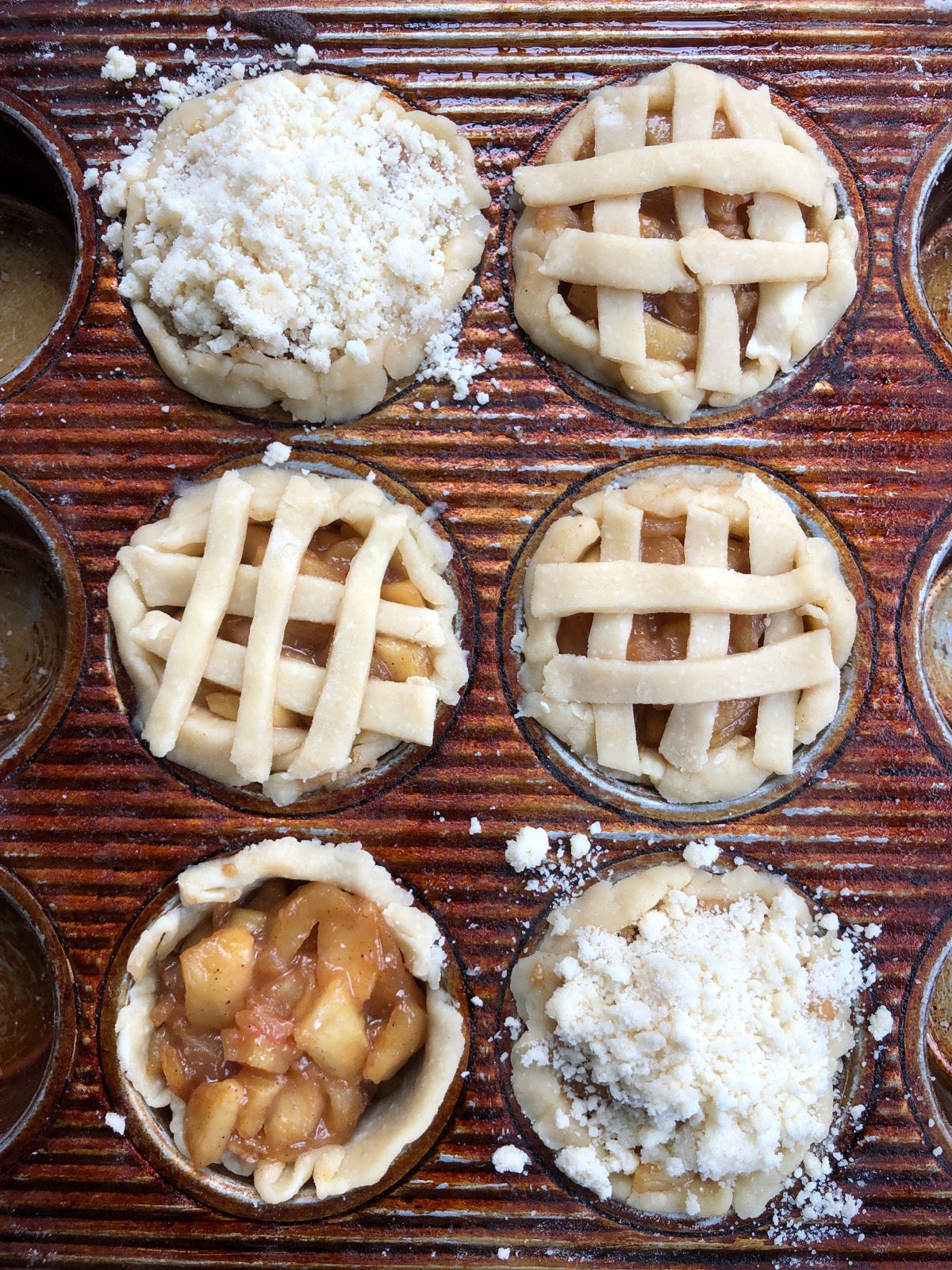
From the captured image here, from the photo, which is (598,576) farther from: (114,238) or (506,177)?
(114,238)

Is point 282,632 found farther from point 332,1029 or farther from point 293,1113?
point 293,1113

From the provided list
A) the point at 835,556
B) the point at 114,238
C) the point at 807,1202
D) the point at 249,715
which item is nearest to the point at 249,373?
the point at 114,238

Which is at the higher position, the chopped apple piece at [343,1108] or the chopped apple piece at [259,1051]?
the chopped apple piece at [259,1051]

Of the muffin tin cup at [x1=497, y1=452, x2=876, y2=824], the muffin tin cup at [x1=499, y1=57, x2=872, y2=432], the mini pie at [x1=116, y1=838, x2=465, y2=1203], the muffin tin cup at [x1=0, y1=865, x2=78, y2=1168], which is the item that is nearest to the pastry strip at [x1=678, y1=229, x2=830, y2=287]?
the muffin tin cup at [x1=499, y1=57, x2=872, y2=432]

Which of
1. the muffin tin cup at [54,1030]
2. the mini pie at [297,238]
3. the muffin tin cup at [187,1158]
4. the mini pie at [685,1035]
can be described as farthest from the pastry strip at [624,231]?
the muffin tin cup at [54,1030]

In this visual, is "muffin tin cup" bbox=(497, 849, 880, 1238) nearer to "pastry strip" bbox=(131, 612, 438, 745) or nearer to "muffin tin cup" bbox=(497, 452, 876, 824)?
"muffin tin cup" bbox=(497, 452, 876, 824)

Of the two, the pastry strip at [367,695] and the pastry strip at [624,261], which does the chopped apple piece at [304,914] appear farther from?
the pastry strip at [624,261]
